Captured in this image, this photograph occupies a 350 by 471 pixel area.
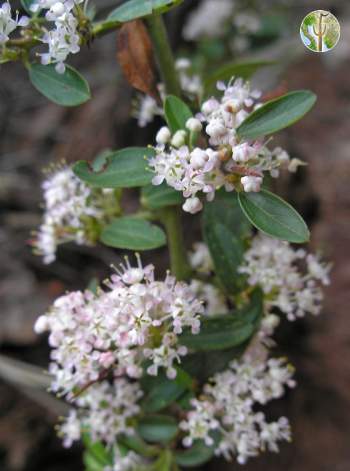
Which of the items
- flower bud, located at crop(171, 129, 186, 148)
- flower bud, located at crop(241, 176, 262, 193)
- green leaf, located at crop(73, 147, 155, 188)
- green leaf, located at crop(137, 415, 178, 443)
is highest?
flower bud, located at crop(171, 129, 186, 148)

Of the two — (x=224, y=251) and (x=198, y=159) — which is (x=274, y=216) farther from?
(x=224, y=251)

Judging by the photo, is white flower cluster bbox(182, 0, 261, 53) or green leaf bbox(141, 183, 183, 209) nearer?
green leaf bbox(141, 183, 183, 209)

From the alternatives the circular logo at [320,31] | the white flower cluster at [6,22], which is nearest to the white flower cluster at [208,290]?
the circular logo at [320,31]

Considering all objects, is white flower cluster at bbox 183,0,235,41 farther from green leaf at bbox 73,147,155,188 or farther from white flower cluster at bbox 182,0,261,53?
green leaf at bbox 73,147,155,188

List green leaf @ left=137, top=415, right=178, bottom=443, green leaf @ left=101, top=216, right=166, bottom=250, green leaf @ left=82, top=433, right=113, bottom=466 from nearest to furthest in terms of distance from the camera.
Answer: green leaf @ left=101, top=216, right=166, bottom=250 < green leaf @ left=137, top=415, right=178, bottom=443 < green leaf @ left=82, top=433, right=113, bottom=466

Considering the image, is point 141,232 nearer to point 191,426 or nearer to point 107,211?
point 107,211

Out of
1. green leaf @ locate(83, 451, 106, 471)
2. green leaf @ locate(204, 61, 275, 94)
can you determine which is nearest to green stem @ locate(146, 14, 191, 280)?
green leaf @ locate(204, 61, 275, 94)
